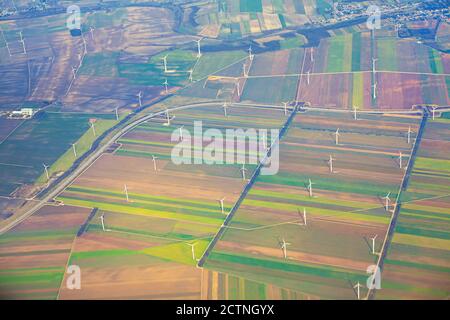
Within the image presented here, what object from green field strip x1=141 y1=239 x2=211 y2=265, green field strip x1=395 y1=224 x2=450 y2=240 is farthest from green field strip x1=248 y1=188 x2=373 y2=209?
green field strip x1=141 y1=239 x2=211 y2=265

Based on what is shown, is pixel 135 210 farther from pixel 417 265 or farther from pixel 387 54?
pixel 387 54

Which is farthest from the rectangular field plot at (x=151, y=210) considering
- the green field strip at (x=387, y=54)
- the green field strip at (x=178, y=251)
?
the green field strip at (x=387, y=54)

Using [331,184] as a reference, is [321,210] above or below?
below

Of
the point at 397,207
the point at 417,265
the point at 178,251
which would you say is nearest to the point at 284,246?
the point at 178,251

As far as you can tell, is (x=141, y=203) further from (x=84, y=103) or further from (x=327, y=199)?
(x=84, y=103)

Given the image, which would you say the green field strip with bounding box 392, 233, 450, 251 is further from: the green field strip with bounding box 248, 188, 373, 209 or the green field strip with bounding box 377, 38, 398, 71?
the green field strip with bounding box 377, 38, 398, 71

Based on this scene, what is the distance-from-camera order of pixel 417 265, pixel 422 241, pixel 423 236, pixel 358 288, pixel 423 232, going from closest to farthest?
pixel 358 288 < pixel 417 265 < pixel 422 241 < pixel 423 236 < pixel 423 232
